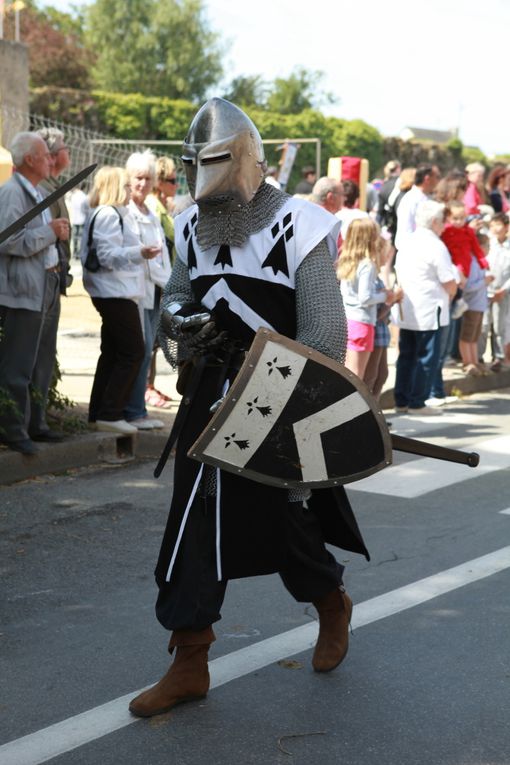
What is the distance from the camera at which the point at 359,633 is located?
15.3 feet

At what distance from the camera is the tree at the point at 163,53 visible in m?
63.9

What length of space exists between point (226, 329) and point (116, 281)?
4369 millimetres

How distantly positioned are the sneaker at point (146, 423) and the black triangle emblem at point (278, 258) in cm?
468

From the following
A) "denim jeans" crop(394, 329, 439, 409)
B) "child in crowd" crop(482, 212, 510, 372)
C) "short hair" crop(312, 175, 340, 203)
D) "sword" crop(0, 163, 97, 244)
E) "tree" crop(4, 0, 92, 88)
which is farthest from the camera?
"tree" crop(4, 0, 92, 88)

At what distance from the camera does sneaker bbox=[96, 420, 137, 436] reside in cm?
817

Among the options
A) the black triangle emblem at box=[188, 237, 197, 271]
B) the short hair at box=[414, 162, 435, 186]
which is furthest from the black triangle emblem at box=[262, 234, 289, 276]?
the short hair at box=[414, 162, 435, 186]

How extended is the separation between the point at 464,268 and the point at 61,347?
4209 millimetres

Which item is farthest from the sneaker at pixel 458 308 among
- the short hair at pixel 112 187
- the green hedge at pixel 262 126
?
the green hedge at pixel 262 126

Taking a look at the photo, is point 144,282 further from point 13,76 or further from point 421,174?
point 13,76

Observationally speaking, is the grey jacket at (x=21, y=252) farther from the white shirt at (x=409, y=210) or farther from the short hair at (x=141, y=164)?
the white shirt at (x=409, y=210)

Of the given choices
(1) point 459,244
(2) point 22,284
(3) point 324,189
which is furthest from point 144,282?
(1) point 459,244

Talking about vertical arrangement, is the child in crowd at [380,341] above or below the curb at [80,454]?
above

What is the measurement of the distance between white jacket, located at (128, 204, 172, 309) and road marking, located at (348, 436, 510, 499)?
2105 mm

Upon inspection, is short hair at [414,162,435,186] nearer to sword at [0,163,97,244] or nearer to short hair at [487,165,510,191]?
short hair at [487,165,510,191]
